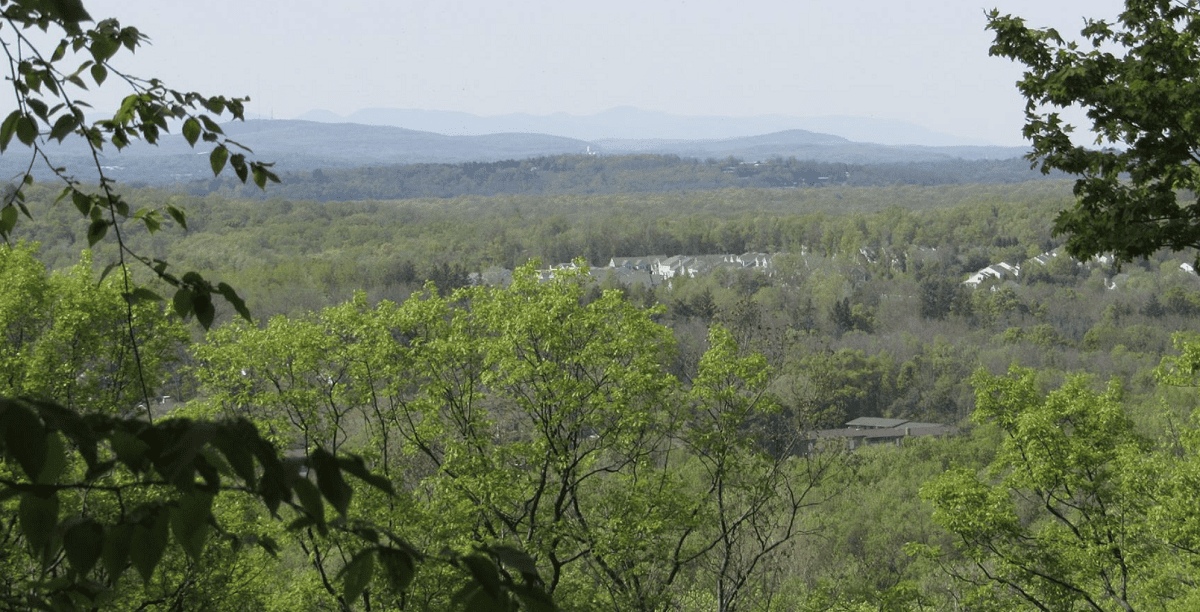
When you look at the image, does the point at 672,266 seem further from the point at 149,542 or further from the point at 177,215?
the point at 149,542

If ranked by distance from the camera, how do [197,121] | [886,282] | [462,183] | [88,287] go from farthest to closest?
[462,183] < [886,282] < [88,287] < [197,121]

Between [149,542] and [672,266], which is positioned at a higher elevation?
[149,542]

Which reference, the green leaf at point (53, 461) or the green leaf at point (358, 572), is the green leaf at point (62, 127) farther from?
the green leaf at point (358, 572)

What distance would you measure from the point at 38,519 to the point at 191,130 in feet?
5.24

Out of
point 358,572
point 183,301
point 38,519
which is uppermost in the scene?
point 183,301

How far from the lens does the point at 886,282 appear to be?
8969 centimetres

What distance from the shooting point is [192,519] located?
1.27 meters

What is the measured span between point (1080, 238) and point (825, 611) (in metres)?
7.49

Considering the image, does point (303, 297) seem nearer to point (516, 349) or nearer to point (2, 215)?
point (516, 349)

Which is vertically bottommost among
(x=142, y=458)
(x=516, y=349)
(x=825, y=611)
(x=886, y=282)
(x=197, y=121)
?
(x=886, y=282)

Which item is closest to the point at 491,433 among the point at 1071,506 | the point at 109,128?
the point at 1071,506

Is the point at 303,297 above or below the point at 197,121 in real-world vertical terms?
below

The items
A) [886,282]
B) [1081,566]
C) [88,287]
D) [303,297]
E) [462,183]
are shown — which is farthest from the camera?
[462,183]

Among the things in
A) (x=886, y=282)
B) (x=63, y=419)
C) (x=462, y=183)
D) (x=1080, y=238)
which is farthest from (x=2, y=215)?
(x=462, y=183)
